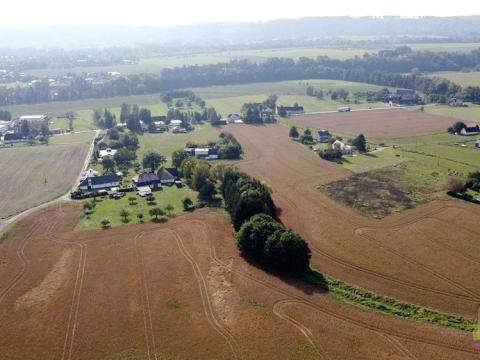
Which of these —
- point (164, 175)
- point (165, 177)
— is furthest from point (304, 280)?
point (164, 175)

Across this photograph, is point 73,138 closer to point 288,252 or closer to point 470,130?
point 288,252

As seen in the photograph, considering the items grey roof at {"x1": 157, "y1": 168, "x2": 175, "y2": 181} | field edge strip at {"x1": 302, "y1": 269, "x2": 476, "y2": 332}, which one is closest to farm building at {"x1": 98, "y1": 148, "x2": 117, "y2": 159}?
grey roof at {"x1": 157, "y1": 168, "x2": 175, "y2": 181}

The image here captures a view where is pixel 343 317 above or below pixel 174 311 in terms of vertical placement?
below

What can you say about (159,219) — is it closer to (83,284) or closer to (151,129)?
(83,284)

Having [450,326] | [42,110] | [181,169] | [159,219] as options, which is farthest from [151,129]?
[450,326]

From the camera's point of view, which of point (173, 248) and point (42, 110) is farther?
point (42, 110)
